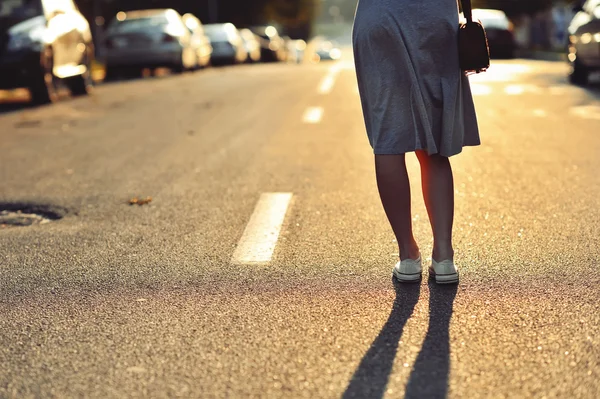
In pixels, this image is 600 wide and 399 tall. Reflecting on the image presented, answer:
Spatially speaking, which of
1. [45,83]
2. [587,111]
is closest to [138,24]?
[45,83]

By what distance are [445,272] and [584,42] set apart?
10.9 metres

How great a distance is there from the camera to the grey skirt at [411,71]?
12.4 ft

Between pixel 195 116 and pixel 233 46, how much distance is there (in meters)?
18.6

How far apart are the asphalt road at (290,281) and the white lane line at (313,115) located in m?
2.17

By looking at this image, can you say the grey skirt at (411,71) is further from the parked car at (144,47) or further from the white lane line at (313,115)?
the parked car at (144,47)

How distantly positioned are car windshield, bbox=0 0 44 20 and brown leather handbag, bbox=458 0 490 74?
36.3 ft

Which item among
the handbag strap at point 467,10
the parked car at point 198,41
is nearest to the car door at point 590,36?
the handbag strap at point 467,10

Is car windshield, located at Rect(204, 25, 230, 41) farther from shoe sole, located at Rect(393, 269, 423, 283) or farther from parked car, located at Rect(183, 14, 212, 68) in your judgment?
shoe sole, located at Rect(393, 269, 423, 283)

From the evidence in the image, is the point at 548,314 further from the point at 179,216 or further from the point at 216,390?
the point at 179,216

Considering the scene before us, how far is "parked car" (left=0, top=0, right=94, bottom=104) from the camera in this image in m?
13.0

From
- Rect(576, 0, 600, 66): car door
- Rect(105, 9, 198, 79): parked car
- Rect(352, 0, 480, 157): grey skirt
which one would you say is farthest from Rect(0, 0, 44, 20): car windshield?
Rect(352, 0, 480, 157): grey skirt

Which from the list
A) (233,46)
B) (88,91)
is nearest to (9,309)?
(88,91)

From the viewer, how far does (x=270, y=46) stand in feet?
126

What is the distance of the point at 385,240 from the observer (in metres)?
4.64
